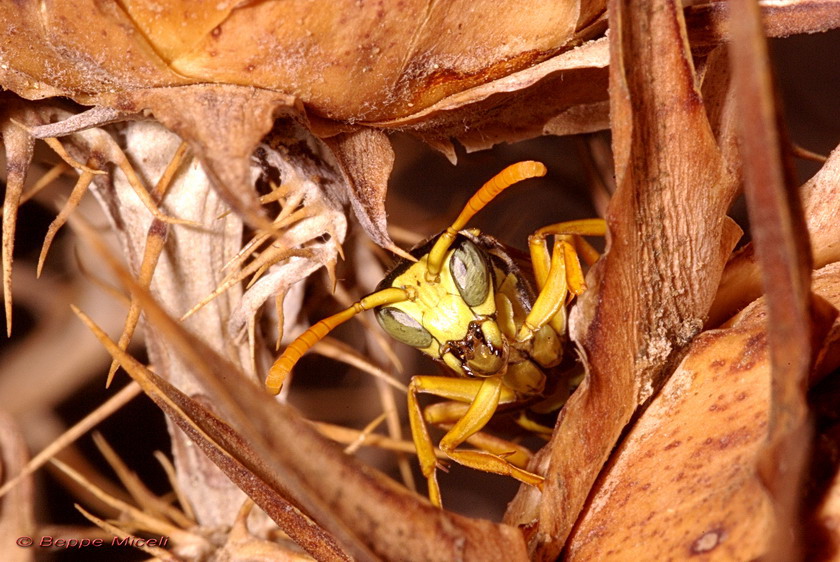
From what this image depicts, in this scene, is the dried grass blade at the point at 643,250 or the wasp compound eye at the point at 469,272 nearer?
the dried grass blade at the point at 643,250

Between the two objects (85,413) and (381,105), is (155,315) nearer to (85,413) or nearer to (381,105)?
(381,105)

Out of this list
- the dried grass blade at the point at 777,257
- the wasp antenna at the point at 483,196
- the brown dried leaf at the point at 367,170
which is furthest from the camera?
the wasp antenna at the point at 483,196

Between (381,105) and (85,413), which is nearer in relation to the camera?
(381,105)

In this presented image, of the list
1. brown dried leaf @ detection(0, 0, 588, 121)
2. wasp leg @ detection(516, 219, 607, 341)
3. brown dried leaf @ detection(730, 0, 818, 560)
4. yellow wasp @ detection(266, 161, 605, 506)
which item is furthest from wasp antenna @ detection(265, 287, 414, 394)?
brown dried leaf @ detection(730, 0, 818, 560)

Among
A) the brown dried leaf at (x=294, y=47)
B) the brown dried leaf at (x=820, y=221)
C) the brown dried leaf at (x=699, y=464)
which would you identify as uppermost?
the brown dried leaf at (x=294, y=47)

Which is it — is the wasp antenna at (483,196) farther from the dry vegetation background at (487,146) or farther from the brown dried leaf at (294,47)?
the brown dried leaf at (294,47)

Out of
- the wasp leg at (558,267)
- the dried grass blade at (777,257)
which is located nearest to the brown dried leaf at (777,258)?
the dried grass blade at (777,257)

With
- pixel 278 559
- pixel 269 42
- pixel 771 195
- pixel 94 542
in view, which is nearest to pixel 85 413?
pixel 94 542

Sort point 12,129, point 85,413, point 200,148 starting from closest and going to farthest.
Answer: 1. point 200,148
2. point 12,129
3. point 85,413
